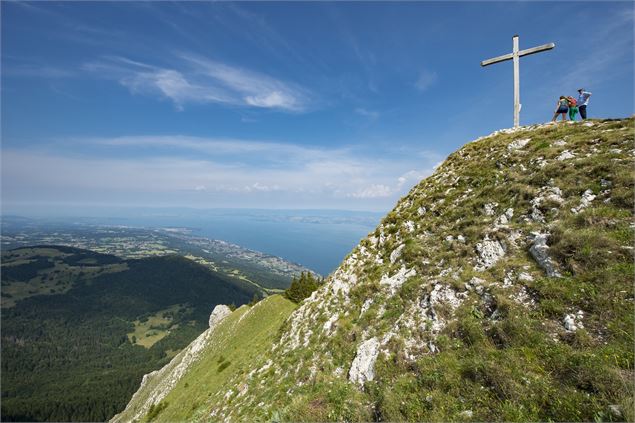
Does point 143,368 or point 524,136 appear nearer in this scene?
point 524,136

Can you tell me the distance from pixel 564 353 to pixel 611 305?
6.55 feet

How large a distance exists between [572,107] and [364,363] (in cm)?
2013

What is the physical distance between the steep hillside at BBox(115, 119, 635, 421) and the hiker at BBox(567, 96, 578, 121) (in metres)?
2.12

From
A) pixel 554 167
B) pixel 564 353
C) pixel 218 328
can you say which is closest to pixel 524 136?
pixel 554 167

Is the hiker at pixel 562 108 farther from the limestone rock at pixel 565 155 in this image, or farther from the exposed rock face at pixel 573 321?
the exposed rock face at pixel 573 321

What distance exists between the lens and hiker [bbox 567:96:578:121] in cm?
1702

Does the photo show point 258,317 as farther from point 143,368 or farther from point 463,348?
point 143,368

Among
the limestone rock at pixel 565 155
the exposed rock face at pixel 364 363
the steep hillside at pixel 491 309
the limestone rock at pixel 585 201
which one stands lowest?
the exposed rock face at pixel 364 363

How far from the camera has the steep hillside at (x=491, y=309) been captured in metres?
7.13

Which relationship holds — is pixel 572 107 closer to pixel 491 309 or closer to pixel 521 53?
pixel 521 53

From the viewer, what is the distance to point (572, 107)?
17172 millimetres

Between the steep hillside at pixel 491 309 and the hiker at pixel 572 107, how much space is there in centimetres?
212

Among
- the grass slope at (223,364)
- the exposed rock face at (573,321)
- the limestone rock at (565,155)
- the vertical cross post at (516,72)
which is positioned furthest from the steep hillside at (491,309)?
the vertical cross post at (516,72)

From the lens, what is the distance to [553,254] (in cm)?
954
